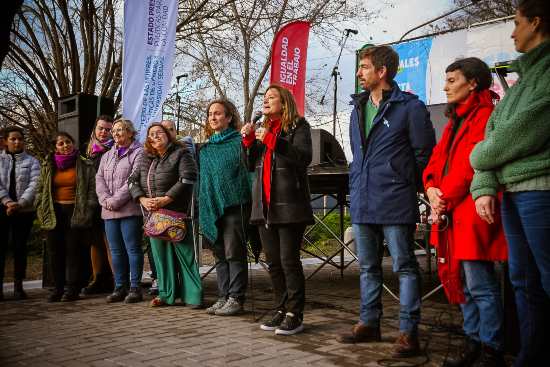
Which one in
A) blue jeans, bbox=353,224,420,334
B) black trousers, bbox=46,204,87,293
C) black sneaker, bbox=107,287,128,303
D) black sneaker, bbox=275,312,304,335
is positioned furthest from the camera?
black trousers, bbox=46,204,87,293

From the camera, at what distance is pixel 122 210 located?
19.7ft

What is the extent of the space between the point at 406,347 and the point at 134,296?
3.39m

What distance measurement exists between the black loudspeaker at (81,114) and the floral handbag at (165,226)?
2477mm

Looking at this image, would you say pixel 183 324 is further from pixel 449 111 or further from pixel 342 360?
pixel 449 111

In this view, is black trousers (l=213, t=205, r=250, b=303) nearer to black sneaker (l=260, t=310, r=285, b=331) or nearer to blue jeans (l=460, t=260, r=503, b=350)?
black sneaker (l=260, t=310, r=285, b=331)

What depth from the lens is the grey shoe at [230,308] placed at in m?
5.08

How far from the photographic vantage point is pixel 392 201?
3615mm

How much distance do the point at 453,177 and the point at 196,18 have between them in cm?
1281

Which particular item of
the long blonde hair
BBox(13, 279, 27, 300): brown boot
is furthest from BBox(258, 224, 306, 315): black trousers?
BBox(13, 279, 27, 300): brown boot

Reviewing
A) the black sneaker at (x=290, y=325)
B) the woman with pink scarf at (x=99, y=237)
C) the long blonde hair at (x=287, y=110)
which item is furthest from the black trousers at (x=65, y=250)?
the long blonde hair at (x=287, y=110)

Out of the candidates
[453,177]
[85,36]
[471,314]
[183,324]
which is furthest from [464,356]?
[85,36]

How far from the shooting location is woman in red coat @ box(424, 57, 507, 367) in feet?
10.0

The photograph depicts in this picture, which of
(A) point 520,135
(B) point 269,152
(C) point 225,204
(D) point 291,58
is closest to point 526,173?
(A) point 520,135

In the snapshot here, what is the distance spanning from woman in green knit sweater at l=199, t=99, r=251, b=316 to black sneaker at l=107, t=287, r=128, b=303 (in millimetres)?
1349
